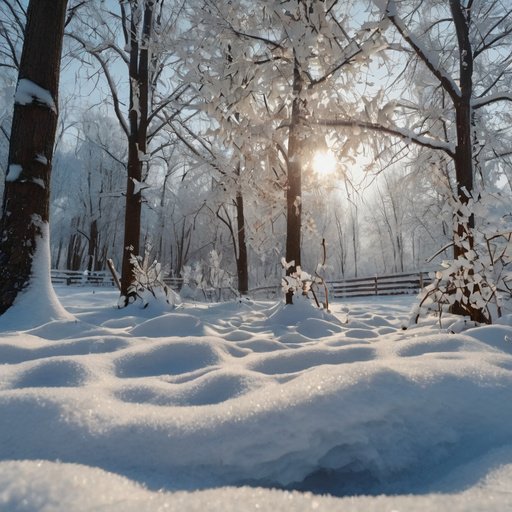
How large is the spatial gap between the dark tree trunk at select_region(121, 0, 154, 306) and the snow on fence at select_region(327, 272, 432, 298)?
39.6 feet

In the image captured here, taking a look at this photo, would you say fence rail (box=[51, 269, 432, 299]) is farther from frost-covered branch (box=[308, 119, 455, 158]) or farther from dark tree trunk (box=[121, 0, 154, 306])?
frost-covered branch (box=[308, 119, 455, 158])

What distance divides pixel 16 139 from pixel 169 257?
26.2 metres

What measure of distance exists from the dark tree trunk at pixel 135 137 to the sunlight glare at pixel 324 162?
3247 mm

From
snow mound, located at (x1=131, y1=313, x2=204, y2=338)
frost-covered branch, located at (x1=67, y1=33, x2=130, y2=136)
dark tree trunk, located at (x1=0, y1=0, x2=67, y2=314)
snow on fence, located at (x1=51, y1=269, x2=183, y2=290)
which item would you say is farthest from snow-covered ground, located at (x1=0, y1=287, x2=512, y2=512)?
snow on fence, located at (x1=51, y1=269, x2=183, y2=290)

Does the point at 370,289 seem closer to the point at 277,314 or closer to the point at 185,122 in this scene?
the point at 185,122

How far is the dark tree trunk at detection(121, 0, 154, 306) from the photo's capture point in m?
6.24

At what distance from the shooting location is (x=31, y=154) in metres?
3.54

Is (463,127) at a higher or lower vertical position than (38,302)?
higher

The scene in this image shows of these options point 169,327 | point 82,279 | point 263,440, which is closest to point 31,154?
point 169,327

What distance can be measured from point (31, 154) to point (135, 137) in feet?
11.4

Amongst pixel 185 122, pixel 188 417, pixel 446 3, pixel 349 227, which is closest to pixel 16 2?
pixel 185 122

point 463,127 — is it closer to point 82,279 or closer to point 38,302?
point 38,302

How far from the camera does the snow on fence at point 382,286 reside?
647 inches

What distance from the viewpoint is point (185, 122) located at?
8961 millimetres
